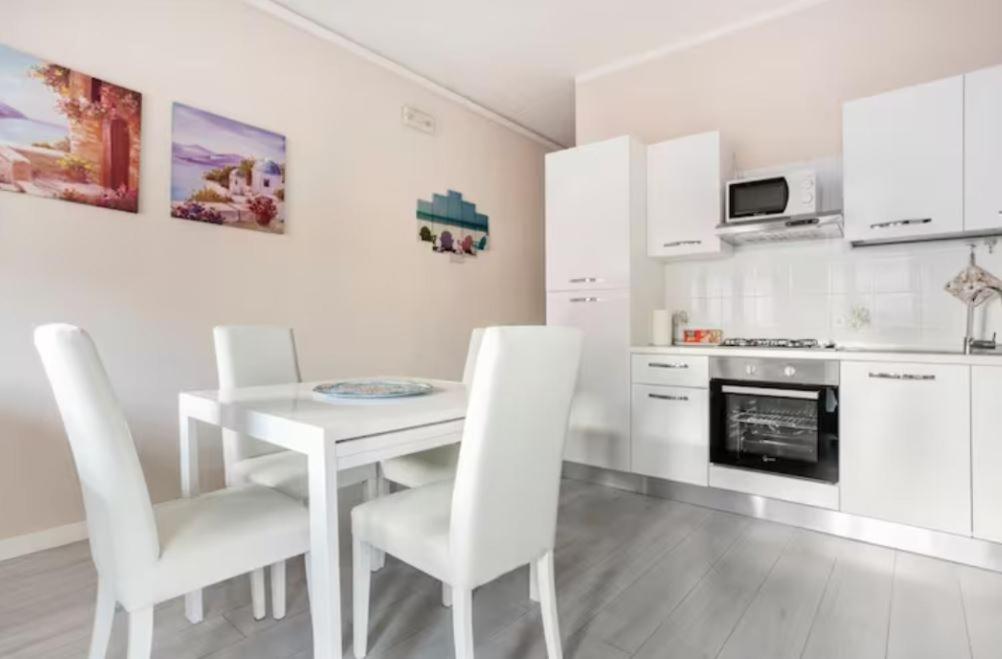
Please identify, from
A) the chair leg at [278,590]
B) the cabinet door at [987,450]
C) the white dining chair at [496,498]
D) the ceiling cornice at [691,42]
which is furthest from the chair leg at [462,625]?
the ceiling cornice at [691,42]

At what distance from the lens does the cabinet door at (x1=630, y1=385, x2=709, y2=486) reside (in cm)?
275

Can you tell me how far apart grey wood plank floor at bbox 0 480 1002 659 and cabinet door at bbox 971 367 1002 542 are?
21 cm

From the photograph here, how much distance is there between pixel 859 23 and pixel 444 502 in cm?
328

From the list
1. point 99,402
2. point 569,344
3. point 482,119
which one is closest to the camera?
point 99,402

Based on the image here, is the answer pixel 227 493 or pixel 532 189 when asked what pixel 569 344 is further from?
pixel 532 189

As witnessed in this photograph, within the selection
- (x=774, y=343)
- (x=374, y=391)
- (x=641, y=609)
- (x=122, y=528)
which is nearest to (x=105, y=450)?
(x=122, y=528)

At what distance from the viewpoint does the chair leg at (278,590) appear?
65.3 inches

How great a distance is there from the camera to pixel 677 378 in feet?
9.31

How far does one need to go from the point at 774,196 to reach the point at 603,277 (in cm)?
100

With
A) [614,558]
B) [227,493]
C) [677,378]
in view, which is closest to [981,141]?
[677,378]

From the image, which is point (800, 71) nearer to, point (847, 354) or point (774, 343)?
point (774, 343)

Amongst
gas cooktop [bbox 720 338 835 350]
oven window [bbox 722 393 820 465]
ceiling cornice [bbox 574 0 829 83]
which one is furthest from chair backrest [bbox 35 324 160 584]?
ceiling cornice [bbox 574 0 829 83]

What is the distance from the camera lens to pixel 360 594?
56.0 inches

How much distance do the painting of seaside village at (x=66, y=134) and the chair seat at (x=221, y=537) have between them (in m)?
1.66
